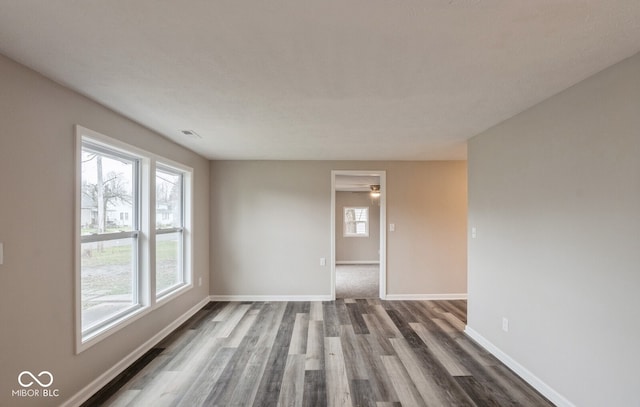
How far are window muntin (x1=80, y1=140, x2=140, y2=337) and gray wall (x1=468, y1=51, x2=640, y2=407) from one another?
3.62 meters

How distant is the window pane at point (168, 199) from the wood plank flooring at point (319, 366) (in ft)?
4.40

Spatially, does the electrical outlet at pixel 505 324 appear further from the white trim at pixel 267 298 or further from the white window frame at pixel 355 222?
the white window frame at pixel 355 222

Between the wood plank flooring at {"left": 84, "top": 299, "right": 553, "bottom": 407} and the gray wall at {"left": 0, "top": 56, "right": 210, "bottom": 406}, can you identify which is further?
the wood plank flooring at {"left": 84, "top": 299, "right": 553, "bottom": 407}

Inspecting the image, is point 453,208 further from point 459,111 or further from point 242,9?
point 242,9

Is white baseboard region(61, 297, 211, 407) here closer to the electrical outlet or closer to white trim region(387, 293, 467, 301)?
white trim region(387, 293, 467, 301)

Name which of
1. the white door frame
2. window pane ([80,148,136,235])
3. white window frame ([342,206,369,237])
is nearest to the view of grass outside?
window pane ([80,148,136,235])

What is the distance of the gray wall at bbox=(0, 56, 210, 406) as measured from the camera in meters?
1.69

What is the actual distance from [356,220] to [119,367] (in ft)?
24.4

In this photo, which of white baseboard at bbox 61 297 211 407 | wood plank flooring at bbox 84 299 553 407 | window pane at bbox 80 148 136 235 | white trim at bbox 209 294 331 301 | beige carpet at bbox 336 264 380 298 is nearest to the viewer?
white baseboard at bbox 61 297 211 407

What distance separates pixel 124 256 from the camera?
289 centimetres

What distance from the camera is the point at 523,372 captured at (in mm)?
2566

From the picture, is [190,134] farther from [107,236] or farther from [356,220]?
[356,220]

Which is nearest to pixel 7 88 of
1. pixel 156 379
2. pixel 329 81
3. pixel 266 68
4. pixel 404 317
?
pixel 266 68

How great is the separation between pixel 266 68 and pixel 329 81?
43cm
